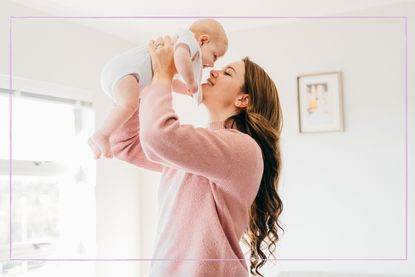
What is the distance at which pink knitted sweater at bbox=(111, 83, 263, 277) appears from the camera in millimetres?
755

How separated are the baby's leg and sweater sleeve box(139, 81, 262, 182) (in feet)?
0.07

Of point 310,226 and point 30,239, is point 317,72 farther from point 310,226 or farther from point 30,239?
point 30,239

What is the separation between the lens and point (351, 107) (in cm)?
111

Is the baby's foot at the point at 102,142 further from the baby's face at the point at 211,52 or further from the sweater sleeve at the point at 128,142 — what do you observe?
the baby's face at the point at 211,52

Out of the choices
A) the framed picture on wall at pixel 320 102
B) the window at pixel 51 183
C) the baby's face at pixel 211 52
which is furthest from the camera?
the framed picture on wall at pixel 320 102

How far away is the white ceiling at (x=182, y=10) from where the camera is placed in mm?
954

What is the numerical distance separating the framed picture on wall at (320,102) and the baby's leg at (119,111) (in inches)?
15.9

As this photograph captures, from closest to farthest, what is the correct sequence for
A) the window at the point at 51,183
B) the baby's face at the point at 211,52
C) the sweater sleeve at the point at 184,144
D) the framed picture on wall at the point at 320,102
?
the sweater sleeve at the point at 184,144, the baby's face at the point at 211,52, the window at the point at 51,183, the framed picture on wall at the point at 320,102

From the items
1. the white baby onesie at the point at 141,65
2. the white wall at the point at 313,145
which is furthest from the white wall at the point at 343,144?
the white baby onesie at the point at 141,65

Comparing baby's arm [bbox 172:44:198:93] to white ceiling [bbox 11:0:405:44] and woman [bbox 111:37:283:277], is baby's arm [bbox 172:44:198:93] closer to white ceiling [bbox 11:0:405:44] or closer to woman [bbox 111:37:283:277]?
woman [bbox 111:37:283:277]

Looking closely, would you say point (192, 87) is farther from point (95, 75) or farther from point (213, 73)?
point (95, 75)

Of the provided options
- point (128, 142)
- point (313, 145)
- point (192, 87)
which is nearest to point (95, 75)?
point (128, 142)

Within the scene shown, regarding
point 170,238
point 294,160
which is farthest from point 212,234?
point 294,160

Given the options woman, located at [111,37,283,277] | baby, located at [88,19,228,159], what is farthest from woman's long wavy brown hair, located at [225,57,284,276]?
baby, located at [88,19,228,159]
